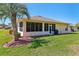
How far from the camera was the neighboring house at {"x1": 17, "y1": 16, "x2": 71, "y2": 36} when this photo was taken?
689 inches

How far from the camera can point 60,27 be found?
709 inches

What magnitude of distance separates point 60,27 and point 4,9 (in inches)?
236

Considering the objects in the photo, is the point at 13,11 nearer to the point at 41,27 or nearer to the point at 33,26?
the point at 33,26

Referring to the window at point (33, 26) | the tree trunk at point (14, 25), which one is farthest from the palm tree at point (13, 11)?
the window at point (33, 26)

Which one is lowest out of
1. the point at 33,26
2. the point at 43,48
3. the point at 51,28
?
the point at 43,48

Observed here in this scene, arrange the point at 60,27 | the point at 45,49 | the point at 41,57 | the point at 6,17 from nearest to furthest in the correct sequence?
the point at 41,57 → the point at 45,49 → the point at 6,17 → the point at 60,27

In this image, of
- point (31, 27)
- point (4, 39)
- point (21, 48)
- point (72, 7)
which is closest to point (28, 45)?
point (21, 48)

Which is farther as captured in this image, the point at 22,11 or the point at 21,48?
the point at 22,11

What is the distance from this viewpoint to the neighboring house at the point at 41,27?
17.5m

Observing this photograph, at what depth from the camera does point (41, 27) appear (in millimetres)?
19375

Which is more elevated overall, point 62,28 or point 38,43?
point 62,28

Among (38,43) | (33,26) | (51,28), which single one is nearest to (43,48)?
(38,43)

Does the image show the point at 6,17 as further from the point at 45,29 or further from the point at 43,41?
the point at 45,29

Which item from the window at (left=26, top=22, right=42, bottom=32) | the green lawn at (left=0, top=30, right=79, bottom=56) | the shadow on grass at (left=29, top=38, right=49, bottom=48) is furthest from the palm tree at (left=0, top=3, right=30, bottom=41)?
the window at (left=26, top=22, right=42, bottom=32)
